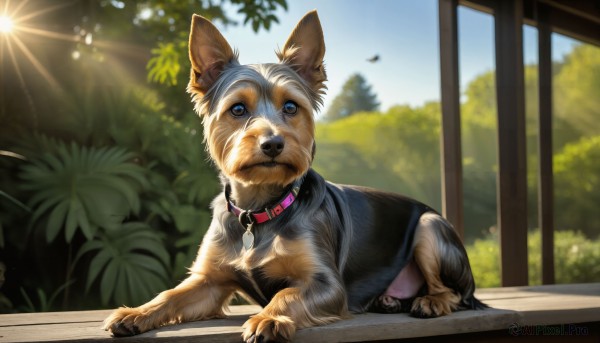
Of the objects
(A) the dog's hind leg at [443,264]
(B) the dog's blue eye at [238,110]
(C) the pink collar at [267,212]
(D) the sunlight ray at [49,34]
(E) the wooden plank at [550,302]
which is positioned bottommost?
(E) the wooden plank at [550,302]

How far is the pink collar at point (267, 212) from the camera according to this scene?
2.65m

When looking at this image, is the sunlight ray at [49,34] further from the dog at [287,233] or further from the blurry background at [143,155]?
the dog at [287,233]

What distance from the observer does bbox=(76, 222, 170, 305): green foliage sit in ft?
14.5

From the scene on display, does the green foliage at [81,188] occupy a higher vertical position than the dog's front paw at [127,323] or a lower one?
higher

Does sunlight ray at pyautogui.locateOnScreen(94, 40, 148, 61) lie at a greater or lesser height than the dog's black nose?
greater

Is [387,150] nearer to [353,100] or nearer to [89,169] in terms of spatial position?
[353,100]

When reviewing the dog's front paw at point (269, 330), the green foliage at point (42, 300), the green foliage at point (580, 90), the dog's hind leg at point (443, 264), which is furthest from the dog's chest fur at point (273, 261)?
the green foliage at point (580, 90)

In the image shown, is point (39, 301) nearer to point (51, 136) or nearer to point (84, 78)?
point (51, 136)

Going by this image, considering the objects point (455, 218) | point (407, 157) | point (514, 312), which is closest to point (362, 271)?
point (514, 312)

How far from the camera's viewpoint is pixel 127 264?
4484 millimetres

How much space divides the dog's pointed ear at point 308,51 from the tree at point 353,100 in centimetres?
223

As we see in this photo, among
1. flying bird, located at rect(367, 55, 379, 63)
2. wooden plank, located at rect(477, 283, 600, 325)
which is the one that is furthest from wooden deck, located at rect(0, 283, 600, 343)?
flying bird, located at rect(367, 55, 379, 63)

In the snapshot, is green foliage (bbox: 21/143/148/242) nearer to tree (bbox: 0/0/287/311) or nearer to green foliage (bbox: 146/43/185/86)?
tree (bbox: 0/0/287/311)

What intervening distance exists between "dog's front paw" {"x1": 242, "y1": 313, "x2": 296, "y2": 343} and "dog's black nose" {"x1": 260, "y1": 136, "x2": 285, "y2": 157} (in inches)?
27.0
